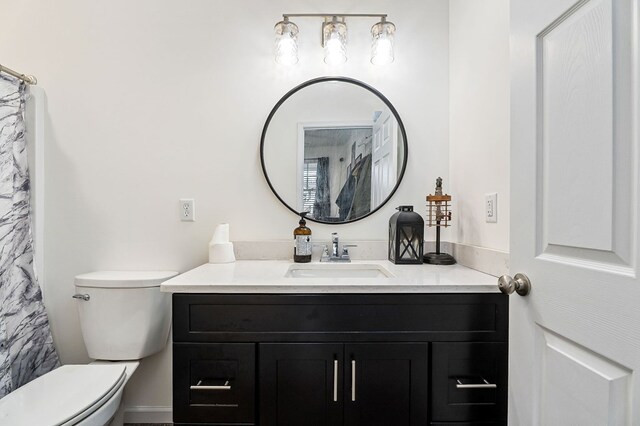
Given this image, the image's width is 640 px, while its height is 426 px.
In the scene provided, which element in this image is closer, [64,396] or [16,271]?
[64,396]

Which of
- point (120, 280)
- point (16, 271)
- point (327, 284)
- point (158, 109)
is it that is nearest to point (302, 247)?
point (327, 284)

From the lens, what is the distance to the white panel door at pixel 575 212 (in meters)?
0.55

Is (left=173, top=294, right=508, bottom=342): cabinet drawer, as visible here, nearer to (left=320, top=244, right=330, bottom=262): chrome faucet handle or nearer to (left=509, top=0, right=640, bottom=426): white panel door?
(left=509, top=0, right=640, bottom=426): white panel door

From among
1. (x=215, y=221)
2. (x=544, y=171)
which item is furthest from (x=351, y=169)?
(x=544, y=171)

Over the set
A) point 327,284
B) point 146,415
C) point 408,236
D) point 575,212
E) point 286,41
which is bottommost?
point 146,415

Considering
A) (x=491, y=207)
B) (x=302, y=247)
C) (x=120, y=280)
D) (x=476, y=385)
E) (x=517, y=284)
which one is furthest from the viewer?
(x=302, y=247)

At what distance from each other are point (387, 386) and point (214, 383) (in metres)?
0.59

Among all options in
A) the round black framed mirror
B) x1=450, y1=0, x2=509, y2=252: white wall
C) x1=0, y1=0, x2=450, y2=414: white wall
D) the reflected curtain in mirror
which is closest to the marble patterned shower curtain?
x1=0, y1=0, x2=450, y2=414: white wall

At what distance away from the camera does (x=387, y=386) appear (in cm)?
99

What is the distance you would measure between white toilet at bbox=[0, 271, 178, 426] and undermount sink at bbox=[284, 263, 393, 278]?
669 millimetres

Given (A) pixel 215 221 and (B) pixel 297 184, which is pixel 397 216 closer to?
(B) pixel 297 184

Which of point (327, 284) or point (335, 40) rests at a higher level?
point (335, 40)

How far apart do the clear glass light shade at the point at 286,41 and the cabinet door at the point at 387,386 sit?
4.52ft

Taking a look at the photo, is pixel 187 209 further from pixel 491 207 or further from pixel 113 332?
pixel 491 207
